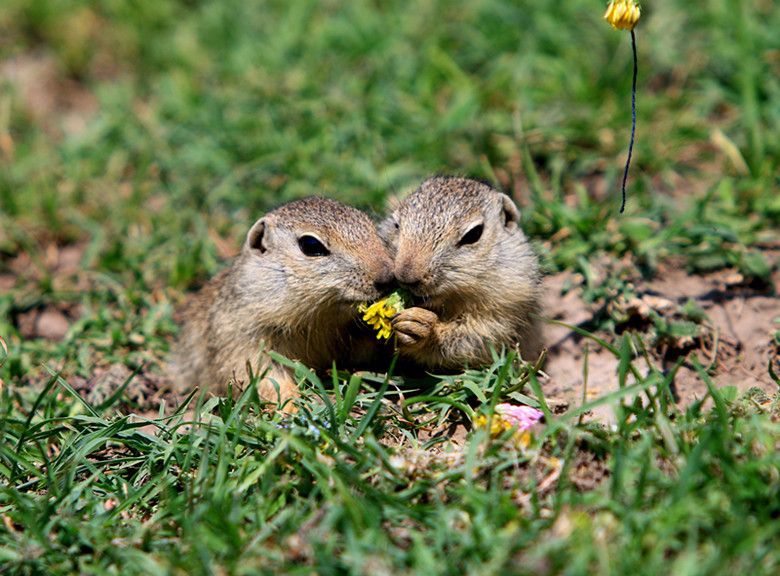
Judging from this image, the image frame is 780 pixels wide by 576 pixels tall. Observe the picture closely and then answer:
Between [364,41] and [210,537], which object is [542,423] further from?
[364,41]

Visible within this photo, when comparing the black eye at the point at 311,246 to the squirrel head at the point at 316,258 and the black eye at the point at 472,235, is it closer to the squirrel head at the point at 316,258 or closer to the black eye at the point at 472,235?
the squirrel head at the point at 316,258

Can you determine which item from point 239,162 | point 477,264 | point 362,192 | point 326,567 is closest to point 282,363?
point 477,264

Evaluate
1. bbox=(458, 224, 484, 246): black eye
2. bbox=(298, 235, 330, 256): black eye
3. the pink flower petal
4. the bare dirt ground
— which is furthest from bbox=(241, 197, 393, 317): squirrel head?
the bare dirt ground

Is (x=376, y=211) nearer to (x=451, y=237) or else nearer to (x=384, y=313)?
(x=451, y=237)

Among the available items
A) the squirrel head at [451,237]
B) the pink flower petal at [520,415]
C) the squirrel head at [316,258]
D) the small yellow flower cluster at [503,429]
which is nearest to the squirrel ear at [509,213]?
the squirrel head at [451,237]

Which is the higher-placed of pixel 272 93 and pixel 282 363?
pixel 272 93

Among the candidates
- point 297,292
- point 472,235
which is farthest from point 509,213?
point 297,292
